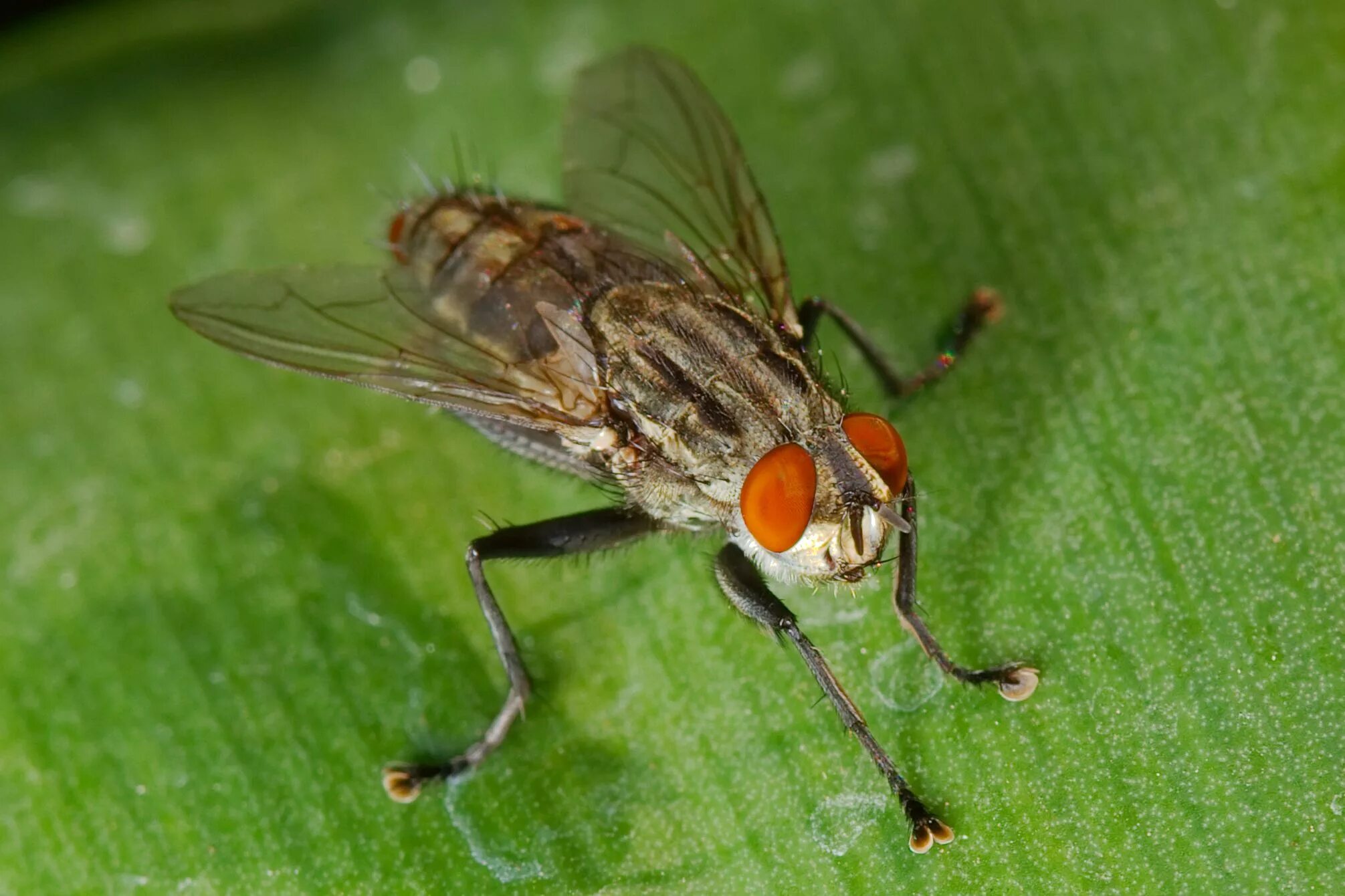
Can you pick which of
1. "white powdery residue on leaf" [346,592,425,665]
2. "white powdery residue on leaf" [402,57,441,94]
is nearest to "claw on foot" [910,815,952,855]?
"white powdery residue on leaf" [346,592,425,665]

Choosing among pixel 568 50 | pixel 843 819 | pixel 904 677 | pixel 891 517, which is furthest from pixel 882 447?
pixel 568 50

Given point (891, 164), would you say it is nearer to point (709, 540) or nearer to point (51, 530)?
point (709, 540)

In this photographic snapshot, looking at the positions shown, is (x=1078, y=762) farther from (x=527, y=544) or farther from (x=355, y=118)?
(x=355, y=118)

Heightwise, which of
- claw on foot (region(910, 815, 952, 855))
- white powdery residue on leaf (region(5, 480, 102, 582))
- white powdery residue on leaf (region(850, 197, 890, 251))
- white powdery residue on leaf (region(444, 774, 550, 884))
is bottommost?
white powdery residue on leaf (region(444, 774, 550, 884))

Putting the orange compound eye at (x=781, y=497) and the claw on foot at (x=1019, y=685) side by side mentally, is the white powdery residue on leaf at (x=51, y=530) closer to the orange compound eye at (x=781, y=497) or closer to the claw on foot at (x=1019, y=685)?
the orange compound eye at (x=781, y=497)

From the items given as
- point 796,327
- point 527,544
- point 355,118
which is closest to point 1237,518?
point 796,327

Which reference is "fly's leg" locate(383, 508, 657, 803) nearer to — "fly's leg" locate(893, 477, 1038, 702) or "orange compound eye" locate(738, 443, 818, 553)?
"orange compound eye" locate(738, 443, 818, 553)
